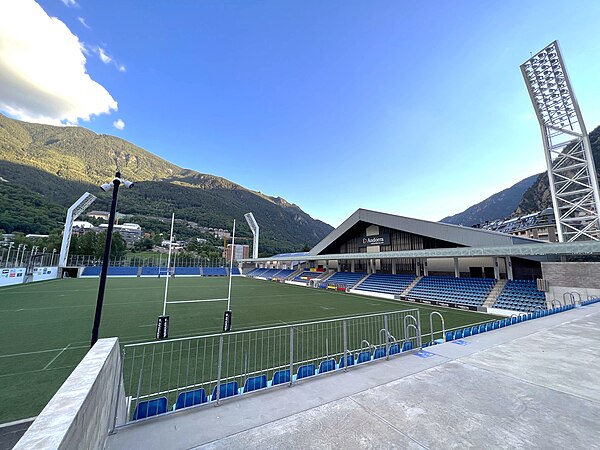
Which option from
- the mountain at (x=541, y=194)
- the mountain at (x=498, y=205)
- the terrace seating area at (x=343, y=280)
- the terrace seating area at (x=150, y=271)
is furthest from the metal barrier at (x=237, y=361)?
the mountain at (x=498, y=205)

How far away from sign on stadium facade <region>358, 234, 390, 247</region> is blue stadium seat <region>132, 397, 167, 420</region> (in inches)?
1168

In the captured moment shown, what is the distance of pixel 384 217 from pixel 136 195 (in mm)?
145064

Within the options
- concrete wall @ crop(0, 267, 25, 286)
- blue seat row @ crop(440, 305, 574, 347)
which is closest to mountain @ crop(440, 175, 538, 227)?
blue seat row @ crop(440, 305, 574, 347)

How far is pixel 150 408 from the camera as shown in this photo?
3.71 m

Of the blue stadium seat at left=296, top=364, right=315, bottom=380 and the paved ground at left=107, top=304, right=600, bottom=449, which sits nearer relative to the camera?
the paved ground at left=107, top=304, right=600, bottom=449

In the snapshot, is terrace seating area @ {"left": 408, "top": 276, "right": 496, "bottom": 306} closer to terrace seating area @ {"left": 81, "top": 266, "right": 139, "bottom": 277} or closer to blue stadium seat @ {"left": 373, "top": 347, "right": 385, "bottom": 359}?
blue stadium seat @ {"left": 373, "top": 347, "right": 385, "bottom": 359}

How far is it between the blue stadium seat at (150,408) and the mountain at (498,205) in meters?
155

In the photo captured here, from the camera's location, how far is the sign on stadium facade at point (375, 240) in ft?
101

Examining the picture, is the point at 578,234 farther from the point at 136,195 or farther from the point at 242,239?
the point at 136,195

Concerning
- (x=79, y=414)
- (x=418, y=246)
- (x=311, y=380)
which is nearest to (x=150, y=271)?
(x=418, y=246)

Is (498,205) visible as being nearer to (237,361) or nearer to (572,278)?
(572,278)

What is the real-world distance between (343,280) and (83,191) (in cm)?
13612

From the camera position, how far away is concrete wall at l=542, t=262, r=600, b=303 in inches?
591

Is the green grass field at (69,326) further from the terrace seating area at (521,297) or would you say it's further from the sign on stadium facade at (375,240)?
the sign on stadium facade at (375,240)
